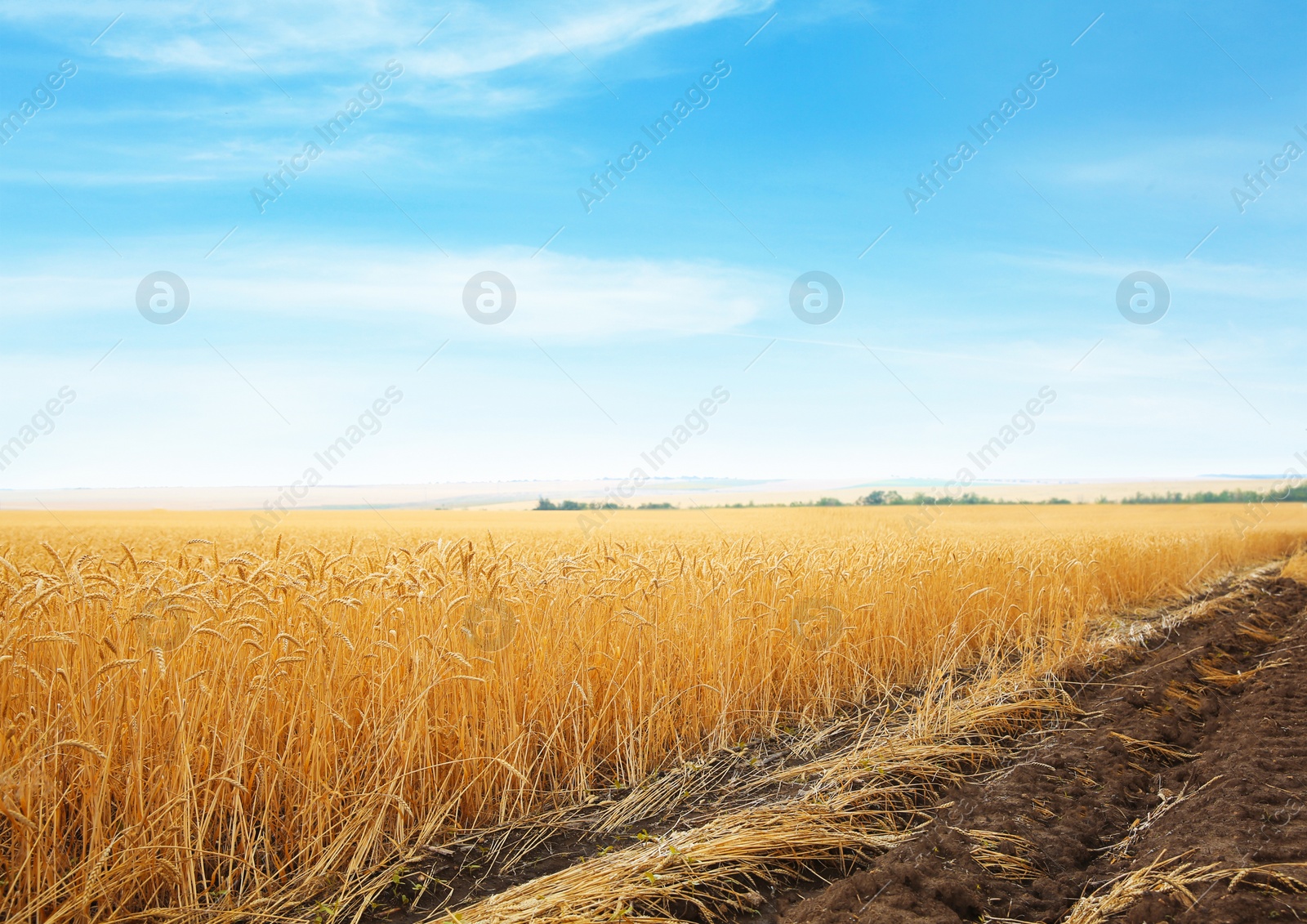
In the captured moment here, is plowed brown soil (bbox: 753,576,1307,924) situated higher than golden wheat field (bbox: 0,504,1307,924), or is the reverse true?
golden wheat field (bbox: 0,504,1307,924)

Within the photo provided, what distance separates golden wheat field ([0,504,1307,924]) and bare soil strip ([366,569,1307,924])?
24 centimetres

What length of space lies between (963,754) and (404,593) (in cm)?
303

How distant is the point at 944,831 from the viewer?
10.1ft

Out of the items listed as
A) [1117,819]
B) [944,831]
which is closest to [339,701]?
[944,831]

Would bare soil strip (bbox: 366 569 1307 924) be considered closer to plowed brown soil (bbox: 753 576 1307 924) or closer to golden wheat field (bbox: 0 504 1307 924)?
plowed brown soil (bbox: 753 576 1307 924)

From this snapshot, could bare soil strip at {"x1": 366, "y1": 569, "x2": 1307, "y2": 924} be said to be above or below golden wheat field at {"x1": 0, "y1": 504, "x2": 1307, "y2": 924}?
below

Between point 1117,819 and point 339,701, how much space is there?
3.40 m

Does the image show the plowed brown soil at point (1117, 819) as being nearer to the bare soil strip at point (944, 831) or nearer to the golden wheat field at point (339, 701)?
the bare soil strip at point (944, 831)

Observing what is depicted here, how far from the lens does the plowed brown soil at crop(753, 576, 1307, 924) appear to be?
8.17ft

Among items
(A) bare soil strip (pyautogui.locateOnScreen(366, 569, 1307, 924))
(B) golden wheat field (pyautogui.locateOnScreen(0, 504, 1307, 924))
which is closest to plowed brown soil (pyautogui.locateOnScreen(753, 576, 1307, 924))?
(A) bare soil strip (pyautogui.locateOnScreen(366, 569, 1307, 924))

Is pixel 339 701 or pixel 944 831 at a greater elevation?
pixel 339 701

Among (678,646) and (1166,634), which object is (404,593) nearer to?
(678,646)

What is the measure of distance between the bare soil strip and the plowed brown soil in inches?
0.4

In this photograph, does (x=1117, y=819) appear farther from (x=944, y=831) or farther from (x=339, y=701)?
(x=339, y=701)
